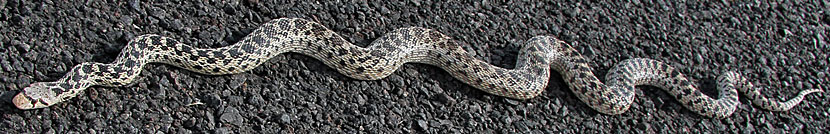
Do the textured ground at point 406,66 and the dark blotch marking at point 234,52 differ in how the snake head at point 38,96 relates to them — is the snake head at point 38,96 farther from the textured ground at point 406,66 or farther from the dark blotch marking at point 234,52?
the dark blotch marking at point 234,52

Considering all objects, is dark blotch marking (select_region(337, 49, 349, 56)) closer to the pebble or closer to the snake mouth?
the pebble

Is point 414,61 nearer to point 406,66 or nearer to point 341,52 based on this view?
point 406,66

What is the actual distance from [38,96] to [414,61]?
325 cm

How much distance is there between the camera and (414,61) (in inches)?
298

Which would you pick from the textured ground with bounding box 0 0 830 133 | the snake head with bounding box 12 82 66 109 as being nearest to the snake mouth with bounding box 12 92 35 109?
the snake head with bounding box 12 82 66 109

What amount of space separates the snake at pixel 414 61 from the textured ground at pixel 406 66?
3.7 inches

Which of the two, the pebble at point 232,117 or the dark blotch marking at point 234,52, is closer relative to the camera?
the pebble at point 232,117

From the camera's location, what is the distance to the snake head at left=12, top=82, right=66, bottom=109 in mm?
5715

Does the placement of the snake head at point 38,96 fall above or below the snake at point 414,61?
below

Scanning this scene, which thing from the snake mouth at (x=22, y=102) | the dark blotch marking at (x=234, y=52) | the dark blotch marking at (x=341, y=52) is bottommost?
the snake mouth at (x=22, y=102)

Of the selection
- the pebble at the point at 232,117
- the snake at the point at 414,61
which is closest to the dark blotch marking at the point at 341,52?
the snake at the point at 414,61

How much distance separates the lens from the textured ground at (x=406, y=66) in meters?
6.19

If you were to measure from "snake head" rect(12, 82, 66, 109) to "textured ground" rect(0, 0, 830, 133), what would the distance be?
0.10m

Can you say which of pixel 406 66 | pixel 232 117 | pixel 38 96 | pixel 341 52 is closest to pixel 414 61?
pixel 406 66
